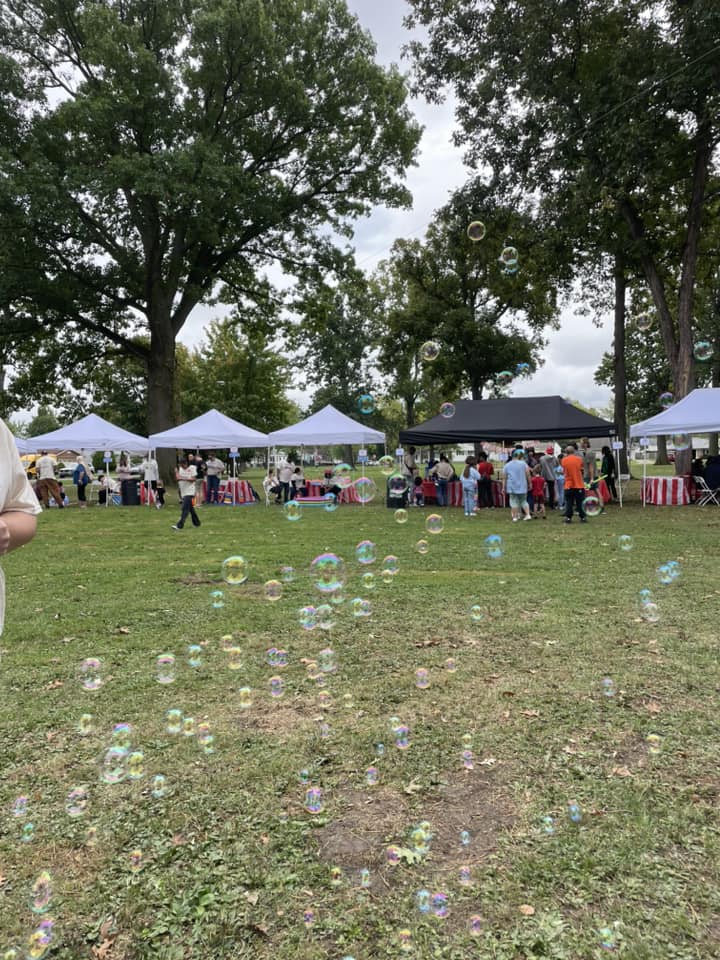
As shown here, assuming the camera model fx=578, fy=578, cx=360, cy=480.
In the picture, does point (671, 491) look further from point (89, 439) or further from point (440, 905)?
point (89, 439)

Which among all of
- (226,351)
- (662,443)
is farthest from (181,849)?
(662,443)

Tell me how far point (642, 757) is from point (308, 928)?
2.11 m

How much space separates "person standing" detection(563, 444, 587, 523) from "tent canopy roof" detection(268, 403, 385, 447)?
7.05 m

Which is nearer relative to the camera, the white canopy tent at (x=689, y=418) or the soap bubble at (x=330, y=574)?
the soap bubble at (x=330, y=574)

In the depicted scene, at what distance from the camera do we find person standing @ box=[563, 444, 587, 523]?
13008 mm

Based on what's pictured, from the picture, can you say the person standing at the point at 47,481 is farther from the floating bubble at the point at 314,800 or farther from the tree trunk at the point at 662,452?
the tree trunk at the point at 662,452

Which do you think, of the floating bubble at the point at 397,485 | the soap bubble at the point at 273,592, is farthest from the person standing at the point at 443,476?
the soap bubble at the point at 273,592

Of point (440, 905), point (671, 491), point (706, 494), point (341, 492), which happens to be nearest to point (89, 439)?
point (341, 492)

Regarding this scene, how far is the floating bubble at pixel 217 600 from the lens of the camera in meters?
6.60

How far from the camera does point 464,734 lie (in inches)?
140

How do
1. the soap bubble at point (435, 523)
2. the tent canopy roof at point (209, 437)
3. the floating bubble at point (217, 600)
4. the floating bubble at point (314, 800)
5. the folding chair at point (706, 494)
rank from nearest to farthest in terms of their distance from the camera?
the floating bubble at point (314, 800), the floating bubble at point (217, 600), the soap bubble at point (435, 523), the folding chair at point (706, 494), the tent canopy roof at point (209, 437)

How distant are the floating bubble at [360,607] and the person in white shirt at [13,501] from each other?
466 cm

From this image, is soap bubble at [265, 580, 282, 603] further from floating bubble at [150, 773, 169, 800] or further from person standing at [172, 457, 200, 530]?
person standing at [172, 457, 200, 530]

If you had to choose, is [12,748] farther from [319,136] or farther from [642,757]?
[319,136]
